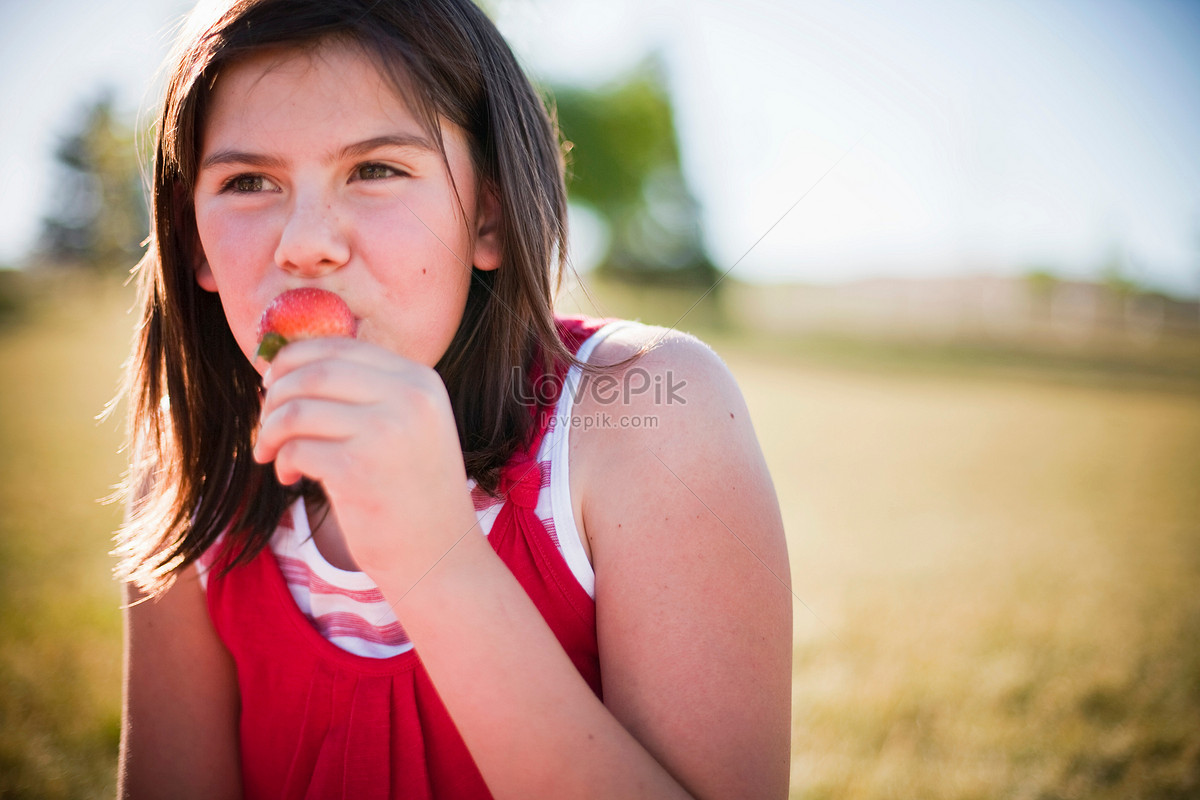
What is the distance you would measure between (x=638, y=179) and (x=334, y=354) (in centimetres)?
3388

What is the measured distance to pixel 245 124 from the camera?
1244 millimetres

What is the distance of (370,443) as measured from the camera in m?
0.91


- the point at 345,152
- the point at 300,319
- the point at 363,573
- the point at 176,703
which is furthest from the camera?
the point at 176,703

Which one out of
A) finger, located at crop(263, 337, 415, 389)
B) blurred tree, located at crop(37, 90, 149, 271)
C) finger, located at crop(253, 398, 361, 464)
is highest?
blurred tree, located at crop(37, 90, 149, 271)

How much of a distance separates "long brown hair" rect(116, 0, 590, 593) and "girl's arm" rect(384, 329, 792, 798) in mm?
287

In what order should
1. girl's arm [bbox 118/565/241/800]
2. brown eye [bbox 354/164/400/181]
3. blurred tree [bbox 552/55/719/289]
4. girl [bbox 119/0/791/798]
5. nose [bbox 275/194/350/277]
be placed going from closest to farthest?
girl [bbox 119/0/791/798], nose [bbox 275/194/350/277], brown eye [bbox 354/164/400/181], girl's arm [bbox 118/565/241/800], blurred tree [bbox 552/55/719/289]

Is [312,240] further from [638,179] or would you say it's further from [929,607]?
[638,179]

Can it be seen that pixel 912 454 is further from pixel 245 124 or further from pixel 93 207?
pixel 93 207

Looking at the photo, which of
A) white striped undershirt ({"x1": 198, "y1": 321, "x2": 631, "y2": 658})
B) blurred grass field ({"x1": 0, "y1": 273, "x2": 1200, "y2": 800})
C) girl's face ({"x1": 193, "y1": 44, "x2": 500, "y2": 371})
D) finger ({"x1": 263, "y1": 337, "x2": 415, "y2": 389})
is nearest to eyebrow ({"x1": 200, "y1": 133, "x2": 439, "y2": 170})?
girl's face ({"x1": 193, "y1": 44, "x2": 500, "y2": 371})

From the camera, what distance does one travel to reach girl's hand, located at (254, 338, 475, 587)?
0.90 meters

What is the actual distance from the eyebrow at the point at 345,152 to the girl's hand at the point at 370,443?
18.1 inches

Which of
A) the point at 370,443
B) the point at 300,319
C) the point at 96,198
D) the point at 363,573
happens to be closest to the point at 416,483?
the point at 370,443

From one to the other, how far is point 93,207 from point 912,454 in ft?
120

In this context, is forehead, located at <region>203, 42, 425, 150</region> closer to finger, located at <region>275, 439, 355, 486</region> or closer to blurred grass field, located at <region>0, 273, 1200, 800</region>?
finger, located at <region>275, 439, 355, 486</region>
